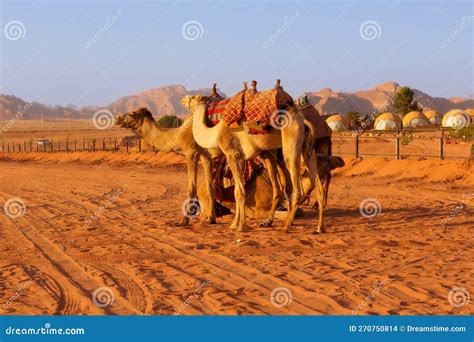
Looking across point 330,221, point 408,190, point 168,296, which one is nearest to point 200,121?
point 330,221

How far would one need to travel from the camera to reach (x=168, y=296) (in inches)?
290

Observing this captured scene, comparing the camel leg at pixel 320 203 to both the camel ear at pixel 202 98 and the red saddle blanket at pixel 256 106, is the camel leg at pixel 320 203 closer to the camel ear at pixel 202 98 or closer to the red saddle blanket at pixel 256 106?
the red saddle blanket at pixel 256 106

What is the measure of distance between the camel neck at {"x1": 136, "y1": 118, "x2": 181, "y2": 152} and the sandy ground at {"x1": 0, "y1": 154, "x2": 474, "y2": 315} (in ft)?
4.96

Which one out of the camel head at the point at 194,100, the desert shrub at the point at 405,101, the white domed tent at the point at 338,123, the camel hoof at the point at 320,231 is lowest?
the camel hoof at the point at 320,231

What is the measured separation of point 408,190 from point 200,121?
8569mm

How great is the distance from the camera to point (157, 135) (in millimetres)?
13273

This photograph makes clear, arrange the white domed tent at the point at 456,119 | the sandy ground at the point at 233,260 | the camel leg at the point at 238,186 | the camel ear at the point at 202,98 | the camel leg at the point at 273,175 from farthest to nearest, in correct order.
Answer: the white domed tent at the point at 456,119 < the camel ear at the point at 202,98 < the camel leg at the point at 273,175 < the camel leg at the point at 238,186 < the sandy ground at the point at 233,260

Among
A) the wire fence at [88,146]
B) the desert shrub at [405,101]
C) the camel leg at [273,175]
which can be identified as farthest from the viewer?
the desert shrub at [405,101]

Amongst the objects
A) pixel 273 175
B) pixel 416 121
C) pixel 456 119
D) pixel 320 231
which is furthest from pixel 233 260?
pixel 416 121

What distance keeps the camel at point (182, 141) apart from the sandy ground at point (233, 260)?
2.23ft

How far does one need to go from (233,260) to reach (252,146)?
2980 mm

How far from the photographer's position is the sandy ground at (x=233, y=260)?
7.07m

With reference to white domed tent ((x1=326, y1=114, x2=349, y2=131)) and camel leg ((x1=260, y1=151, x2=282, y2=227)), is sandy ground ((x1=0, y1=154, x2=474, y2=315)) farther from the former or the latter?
white domed tent ((x1=326, y1=114, x2=349, y2=131))

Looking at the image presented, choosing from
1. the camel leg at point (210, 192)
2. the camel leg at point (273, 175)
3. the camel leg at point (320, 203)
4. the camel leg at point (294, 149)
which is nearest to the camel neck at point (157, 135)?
the camel leg at point (210, 192)
